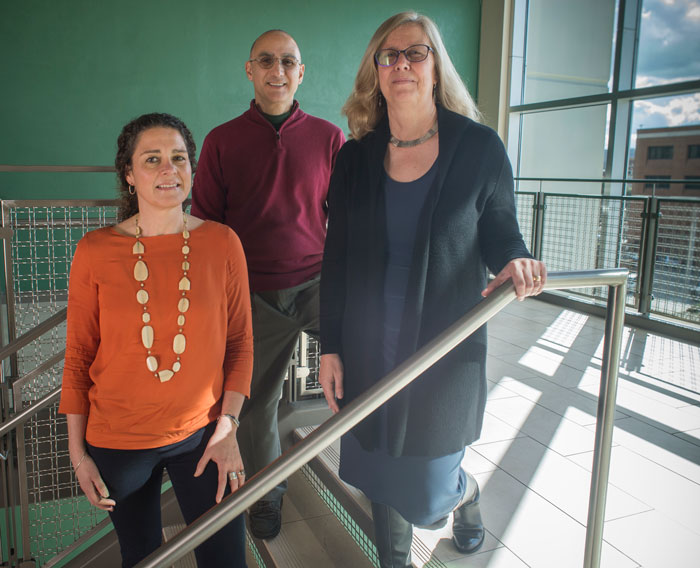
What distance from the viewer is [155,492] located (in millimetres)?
1410

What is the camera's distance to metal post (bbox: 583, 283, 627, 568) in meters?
1.30

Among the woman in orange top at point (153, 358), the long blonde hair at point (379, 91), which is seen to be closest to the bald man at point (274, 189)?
the long blonde hair at point (379, 91)

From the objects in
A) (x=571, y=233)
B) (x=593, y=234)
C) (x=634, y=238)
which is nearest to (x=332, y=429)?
(x=634, y=238)

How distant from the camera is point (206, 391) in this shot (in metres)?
1.39

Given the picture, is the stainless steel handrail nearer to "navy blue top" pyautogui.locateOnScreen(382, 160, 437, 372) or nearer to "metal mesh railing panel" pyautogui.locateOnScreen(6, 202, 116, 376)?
"metal mesh railing panel" pyautogui.locateOnScreen(6, 202, 116, 376)

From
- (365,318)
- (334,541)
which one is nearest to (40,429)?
(334,541)

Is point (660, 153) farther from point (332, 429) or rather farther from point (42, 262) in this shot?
point (332, 429)

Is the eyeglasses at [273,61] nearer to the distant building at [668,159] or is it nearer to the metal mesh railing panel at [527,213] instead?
the distant building at [668,159]

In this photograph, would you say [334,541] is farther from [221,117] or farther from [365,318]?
[221,117]

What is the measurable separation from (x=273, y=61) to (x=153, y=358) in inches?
43.7

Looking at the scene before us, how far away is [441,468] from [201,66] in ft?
19.4

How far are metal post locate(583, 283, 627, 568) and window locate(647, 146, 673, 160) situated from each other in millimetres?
4929

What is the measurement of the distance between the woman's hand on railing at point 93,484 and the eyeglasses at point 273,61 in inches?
51.9

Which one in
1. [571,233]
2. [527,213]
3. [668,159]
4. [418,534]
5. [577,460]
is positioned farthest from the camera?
[527,213]
